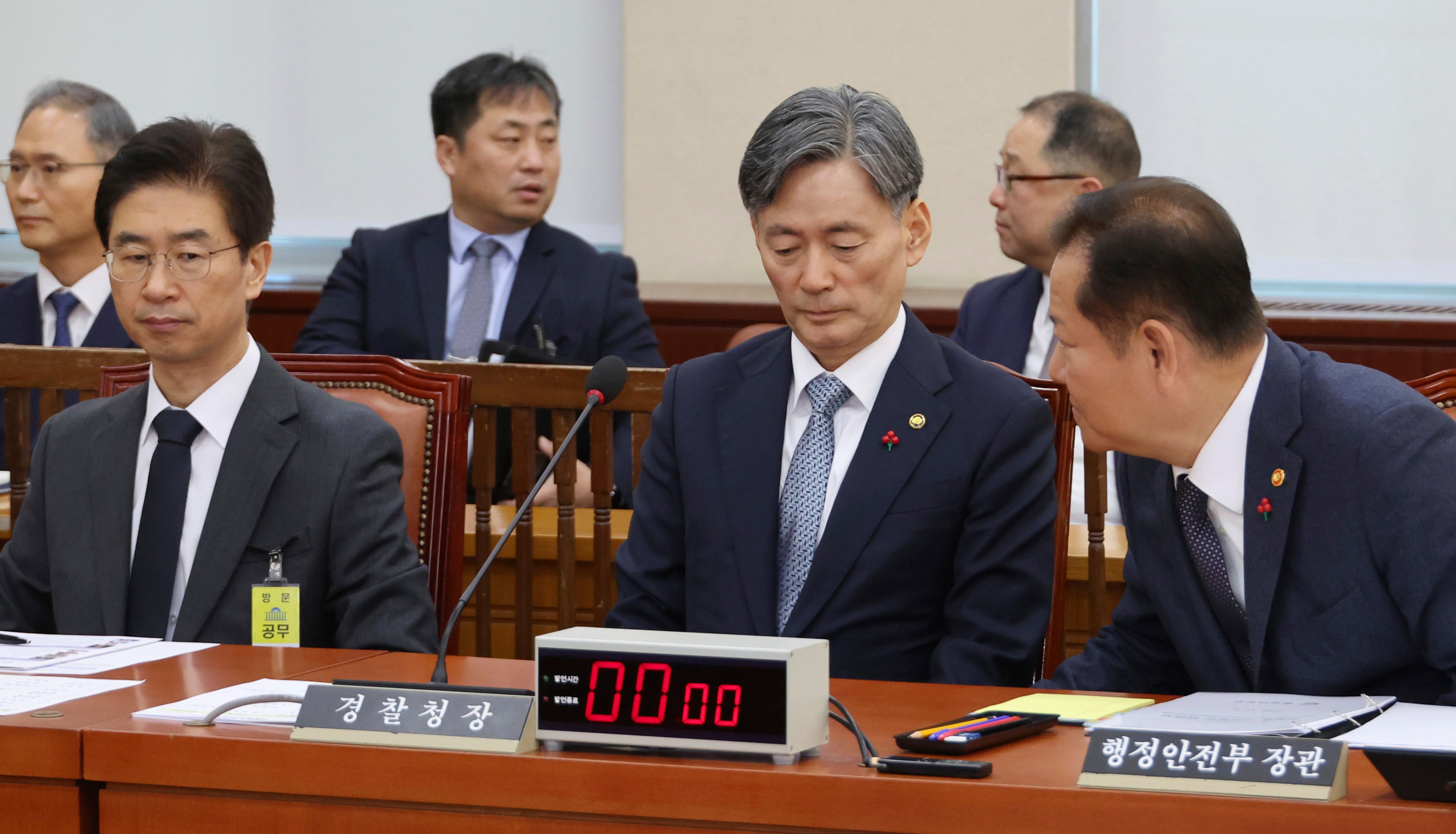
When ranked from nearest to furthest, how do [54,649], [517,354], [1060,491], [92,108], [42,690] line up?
1. [42,690]
2. [54,649]
3. [1060,491]
4. [517,354]
5. [92,108]

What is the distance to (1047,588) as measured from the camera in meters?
1.77

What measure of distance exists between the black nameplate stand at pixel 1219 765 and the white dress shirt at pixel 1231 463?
18.8 inches

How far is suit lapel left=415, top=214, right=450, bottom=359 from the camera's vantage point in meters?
3.44

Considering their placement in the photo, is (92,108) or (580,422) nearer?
(580,422)

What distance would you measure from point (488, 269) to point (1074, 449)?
5.69ft

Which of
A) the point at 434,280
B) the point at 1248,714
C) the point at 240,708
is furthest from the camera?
the point at 434,280

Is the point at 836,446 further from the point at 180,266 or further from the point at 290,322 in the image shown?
the point at 290,322

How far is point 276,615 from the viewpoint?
179 cm

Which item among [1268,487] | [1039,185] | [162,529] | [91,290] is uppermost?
[1039,185]

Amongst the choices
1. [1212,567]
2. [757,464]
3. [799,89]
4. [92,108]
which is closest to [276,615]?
[757,464]

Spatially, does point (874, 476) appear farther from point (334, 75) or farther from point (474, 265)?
point (334, 75)

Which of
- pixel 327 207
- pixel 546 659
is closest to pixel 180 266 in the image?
pixel 546 659

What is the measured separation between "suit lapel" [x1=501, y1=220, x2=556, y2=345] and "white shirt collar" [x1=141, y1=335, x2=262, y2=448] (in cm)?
141

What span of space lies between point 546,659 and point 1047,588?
0.76m
